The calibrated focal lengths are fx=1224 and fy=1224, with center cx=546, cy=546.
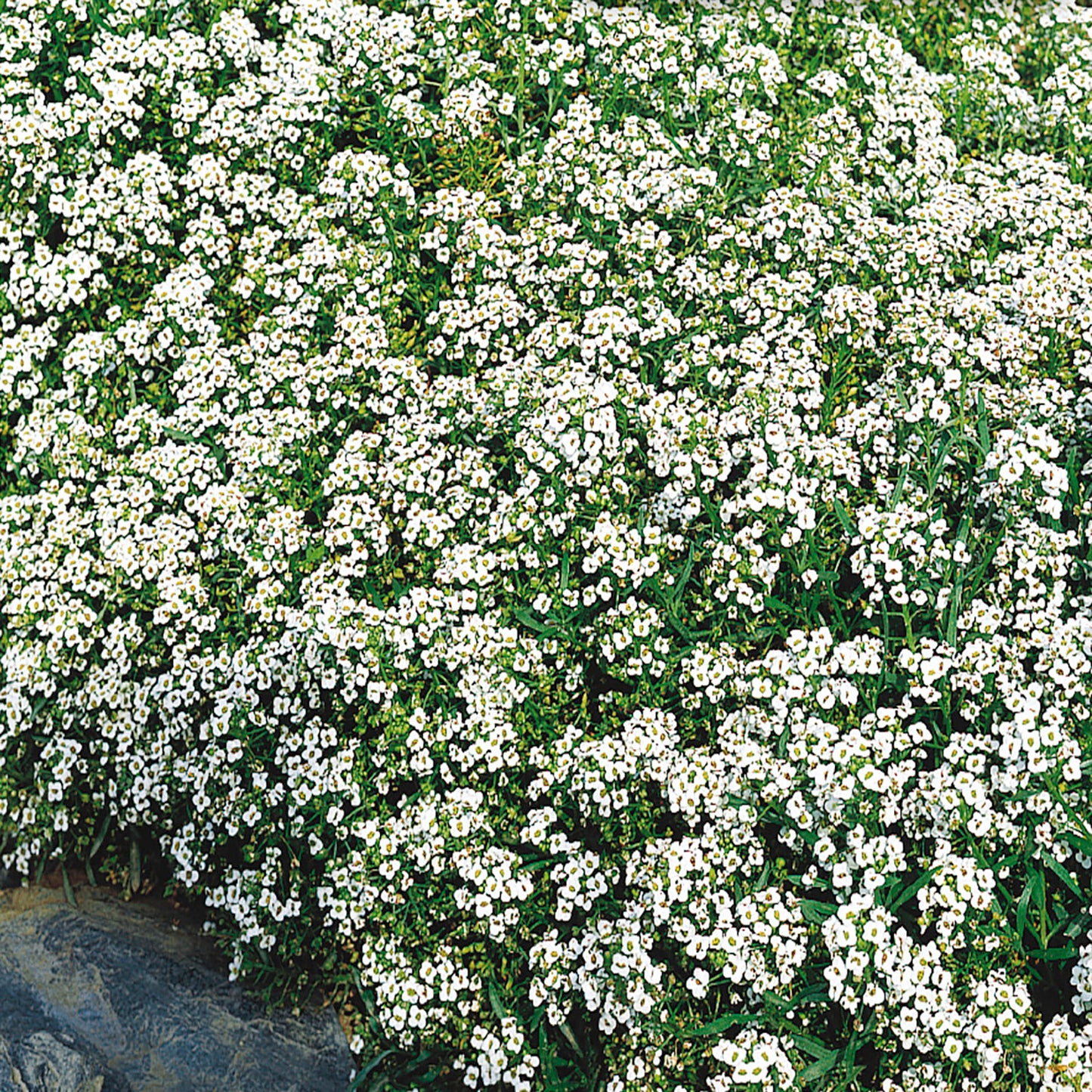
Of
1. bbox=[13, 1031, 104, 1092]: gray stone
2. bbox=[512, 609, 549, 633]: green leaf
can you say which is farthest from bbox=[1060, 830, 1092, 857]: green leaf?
bbox=[13, 1031, 104, 1092]: gray stone

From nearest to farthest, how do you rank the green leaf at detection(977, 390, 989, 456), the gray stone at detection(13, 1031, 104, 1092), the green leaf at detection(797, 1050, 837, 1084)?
the green leaf at detection(797, 1050, 837, 1084), the gray stone at detection(13, 1031, 104, 1092), the green leaf at detection(977, 390, 989, 456)

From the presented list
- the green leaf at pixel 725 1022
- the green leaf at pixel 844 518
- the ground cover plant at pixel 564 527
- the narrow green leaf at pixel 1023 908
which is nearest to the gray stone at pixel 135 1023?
the ground cover plant at pixel 564 527

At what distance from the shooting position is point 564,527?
446 cm

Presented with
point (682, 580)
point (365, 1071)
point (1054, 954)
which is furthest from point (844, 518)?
point (365, 1071)

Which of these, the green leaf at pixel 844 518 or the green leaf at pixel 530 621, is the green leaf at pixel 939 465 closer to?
the green leaf at pixel 844 518

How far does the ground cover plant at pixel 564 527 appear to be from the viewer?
12.2 feet

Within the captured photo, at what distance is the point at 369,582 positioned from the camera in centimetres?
449

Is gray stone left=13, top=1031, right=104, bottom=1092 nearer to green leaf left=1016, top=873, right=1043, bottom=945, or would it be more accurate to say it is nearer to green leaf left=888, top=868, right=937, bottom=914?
green leaf left=888, top=868, right=937, bottom=914

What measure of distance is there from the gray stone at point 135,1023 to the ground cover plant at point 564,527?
0.18 m

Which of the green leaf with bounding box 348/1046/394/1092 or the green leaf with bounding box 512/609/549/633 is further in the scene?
the green leaf with bounding box 512/609/549/633

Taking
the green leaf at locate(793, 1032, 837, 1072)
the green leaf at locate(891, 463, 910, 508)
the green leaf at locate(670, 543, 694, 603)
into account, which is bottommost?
the green leaf at locate(793, 1032, 837, 1072)

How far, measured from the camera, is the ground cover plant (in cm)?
372

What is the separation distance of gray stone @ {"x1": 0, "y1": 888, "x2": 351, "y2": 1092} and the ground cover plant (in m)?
0.18

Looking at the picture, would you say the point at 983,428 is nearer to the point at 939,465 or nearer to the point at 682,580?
the point at 939,465
